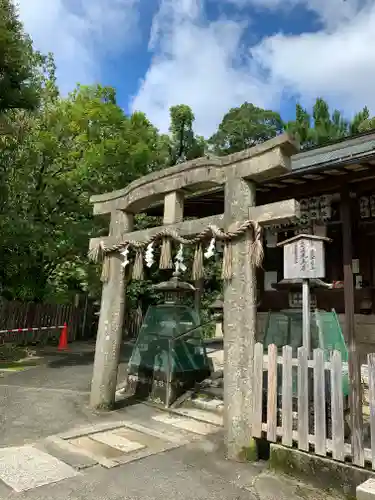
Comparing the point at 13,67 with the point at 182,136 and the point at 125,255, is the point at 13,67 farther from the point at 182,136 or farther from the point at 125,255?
the point at 182,136

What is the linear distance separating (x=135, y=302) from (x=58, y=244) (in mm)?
7739

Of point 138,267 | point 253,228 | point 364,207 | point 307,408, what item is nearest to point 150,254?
point 138,267

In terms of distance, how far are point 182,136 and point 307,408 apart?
23390mm

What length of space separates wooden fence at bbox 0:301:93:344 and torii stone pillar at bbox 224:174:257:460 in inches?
490

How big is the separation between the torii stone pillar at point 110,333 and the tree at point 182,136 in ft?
61.1

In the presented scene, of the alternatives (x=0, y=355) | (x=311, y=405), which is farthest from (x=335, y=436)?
(x=0, y=355)

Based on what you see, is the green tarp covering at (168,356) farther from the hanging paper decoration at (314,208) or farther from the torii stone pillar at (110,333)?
the hanging paper decoration at (314,208)

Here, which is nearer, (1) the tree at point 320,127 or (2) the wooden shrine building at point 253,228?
(2) the wooden shrine building at point 253,228

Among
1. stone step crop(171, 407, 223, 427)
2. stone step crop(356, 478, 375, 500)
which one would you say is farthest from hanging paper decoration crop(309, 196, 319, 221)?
stone step crop(356, 478, 375, 500)

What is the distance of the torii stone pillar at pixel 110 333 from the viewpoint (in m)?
7.29

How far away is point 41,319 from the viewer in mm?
16953

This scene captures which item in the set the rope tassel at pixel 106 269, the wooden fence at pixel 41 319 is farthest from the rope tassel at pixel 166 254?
the wooden fence at pixel 41 319

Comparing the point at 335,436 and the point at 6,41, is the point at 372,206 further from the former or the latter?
the point at 6,41

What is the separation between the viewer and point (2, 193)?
1273 centimetres
